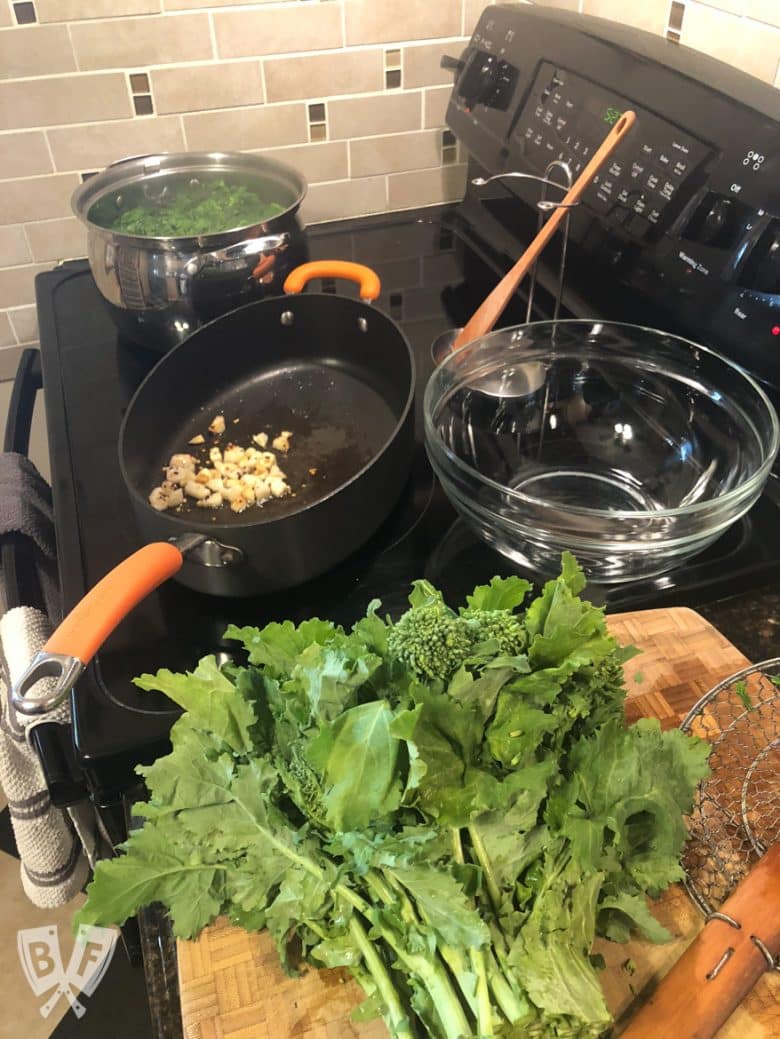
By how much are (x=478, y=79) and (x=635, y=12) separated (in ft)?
0.78

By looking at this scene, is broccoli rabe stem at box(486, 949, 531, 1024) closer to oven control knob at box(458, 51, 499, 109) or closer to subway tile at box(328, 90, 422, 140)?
oven control knob at box(458, 51, 499, 109)

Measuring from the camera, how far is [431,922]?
0.47 meters

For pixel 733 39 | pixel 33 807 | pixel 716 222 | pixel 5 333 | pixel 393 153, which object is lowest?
pixel 33 807

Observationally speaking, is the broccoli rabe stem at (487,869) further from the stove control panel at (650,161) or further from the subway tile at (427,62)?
the subway tile at (427,62)

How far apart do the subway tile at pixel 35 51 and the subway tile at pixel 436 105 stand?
1.72ft

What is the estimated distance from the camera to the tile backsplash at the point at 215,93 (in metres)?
1.10

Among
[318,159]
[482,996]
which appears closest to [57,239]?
[318,159]

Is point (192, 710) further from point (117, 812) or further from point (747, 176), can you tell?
point (747, 176)

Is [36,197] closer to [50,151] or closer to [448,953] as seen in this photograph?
[50,151]

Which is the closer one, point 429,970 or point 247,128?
point 429,970

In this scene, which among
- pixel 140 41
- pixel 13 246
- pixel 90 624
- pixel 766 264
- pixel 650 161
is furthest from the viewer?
pixel 13 246

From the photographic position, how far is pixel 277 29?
116 cm

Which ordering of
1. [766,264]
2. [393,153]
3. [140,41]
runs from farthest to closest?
[393,153] < [140,41] < [766,264]

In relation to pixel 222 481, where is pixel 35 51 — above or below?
above
